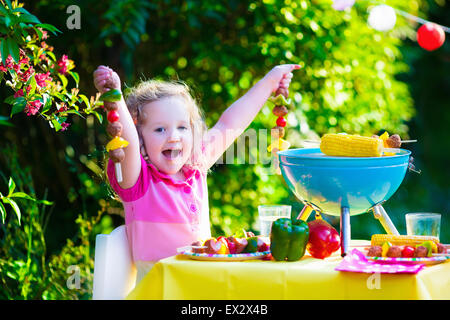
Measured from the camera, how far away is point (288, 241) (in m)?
1.98

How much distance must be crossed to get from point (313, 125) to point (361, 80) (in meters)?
0.52

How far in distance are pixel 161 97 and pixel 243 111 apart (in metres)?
0.45

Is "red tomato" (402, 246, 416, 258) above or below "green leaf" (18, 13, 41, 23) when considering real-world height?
below

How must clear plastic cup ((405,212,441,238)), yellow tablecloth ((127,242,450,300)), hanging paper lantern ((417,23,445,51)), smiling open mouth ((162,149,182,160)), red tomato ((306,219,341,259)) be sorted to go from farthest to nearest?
hanging paper lantern ((417,23,445,51)) → smiling open mouth ((162,149,182,160)) → clear plastic cup ((405,212,441,238)) → red tomato ((306,219,341,259)) → yellow tablecloth ((127,242,450,300))

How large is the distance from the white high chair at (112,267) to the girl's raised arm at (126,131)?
0.21 m

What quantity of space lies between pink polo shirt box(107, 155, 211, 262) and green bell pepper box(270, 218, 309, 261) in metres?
0.48

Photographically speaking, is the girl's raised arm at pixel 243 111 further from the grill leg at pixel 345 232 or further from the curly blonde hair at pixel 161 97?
the grill leg at pixel 345 232

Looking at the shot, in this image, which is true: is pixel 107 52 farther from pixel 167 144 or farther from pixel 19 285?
pixel 167 144

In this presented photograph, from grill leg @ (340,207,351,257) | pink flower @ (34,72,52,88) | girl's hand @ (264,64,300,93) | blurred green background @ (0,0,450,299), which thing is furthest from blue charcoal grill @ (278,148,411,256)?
blurred green background @ (0,0,450,299)

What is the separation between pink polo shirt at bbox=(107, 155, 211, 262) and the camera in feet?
7.64

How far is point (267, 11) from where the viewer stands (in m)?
3.89

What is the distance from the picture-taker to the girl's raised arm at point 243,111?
2.72 m

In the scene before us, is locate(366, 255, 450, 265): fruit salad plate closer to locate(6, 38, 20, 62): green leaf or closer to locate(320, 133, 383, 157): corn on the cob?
locate(320, 133, 383, 157): corn on the cob

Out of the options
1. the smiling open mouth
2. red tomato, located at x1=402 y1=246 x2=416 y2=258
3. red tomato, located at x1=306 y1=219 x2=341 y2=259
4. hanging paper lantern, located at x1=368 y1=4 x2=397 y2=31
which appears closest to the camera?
red tomato, located at x1=402 y1=246 x2=416 y2=258
